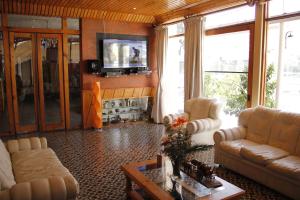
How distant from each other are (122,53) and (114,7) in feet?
3.80

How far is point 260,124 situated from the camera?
378cm

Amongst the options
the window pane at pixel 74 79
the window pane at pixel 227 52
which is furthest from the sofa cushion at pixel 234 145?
the window pane at pixel 74 79

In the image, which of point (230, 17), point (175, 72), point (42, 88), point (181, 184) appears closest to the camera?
point (181, 184)

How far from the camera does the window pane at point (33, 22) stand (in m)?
5.43

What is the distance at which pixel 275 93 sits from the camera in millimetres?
4234

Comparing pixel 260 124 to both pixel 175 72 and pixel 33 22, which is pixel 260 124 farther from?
pixel 33 22

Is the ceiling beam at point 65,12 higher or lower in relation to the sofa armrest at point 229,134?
higher

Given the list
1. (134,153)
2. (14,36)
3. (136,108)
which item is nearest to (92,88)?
(136,108)

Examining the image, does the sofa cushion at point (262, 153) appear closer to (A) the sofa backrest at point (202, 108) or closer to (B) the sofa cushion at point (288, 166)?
(B) the sofa cushion at point (288, 166)

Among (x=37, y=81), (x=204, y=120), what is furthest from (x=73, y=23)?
(x=204, y=120)

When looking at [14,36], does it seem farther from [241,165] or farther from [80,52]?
[241,165]

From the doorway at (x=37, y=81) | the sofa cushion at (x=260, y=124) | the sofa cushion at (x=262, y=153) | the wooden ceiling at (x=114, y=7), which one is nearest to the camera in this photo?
the sofa cushion at (x=262, y=153)

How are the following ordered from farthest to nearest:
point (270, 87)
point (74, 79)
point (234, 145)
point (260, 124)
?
point (74, 79), point (270, 87), point (260, 124), point (234, 145)

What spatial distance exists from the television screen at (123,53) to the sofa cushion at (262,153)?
13.0 feet
